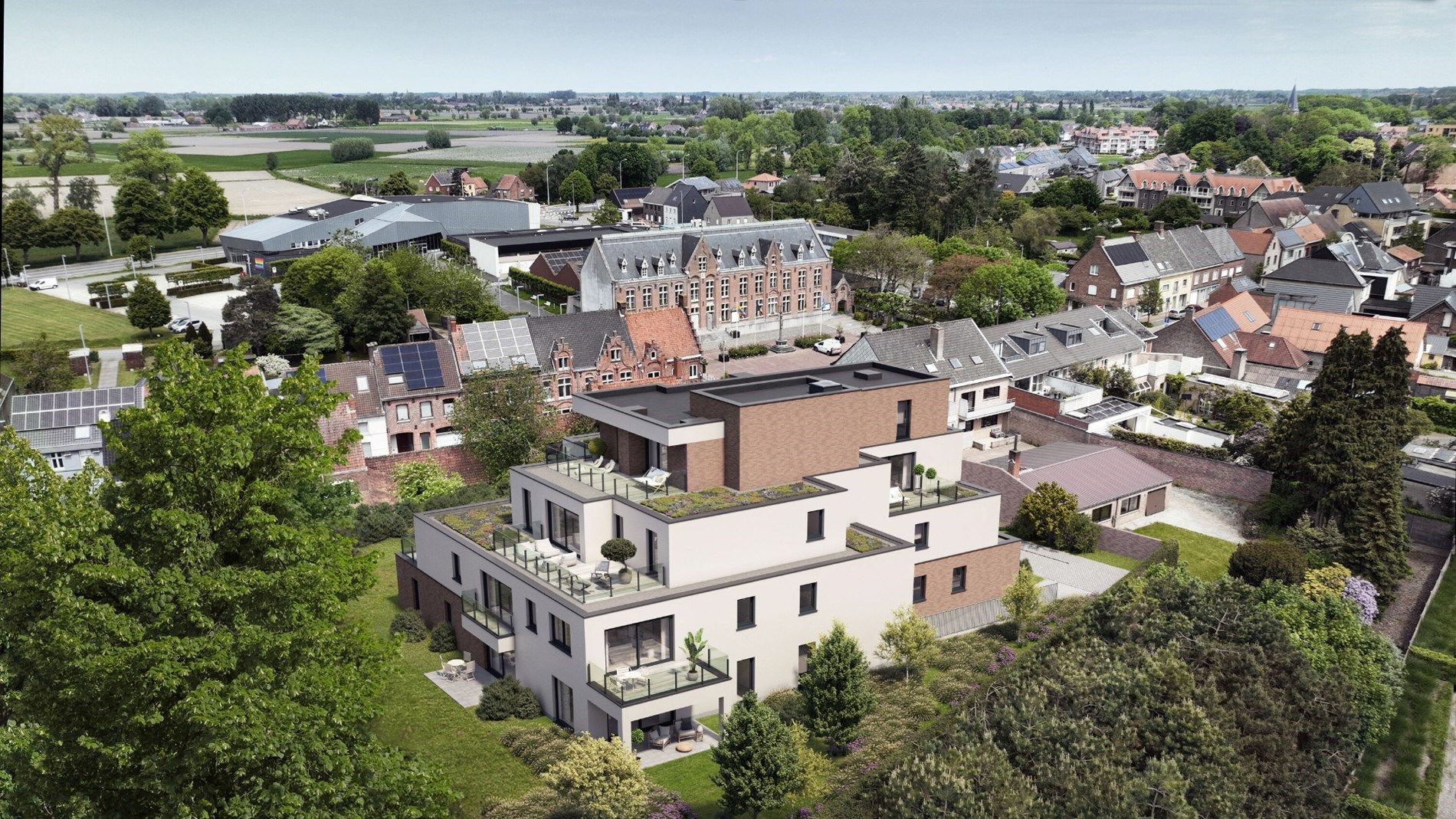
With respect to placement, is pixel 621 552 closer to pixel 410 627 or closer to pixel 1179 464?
pixel 410 627

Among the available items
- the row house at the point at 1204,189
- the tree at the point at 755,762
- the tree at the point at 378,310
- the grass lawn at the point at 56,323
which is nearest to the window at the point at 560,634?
the tree at the point at 755,762

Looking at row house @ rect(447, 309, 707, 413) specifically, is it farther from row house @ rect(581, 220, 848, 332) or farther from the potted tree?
the potted tree

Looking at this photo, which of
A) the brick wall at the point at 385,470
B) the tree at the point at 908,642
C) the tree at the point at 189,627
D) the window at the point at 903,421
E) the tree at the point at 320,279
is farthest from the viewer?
the tree at the point at 320,279

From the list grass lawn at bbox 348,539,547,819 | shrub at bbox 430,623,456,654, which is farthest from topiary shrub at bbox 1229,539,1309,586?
shrub at bbox 430,623,456,654

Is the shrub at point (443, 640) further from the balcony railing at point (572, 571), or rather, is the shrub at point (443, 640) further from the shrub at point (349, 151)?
the shrub at point (349, 151)

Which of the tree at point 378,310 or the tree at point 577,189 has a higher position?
the tree at point 577,189
